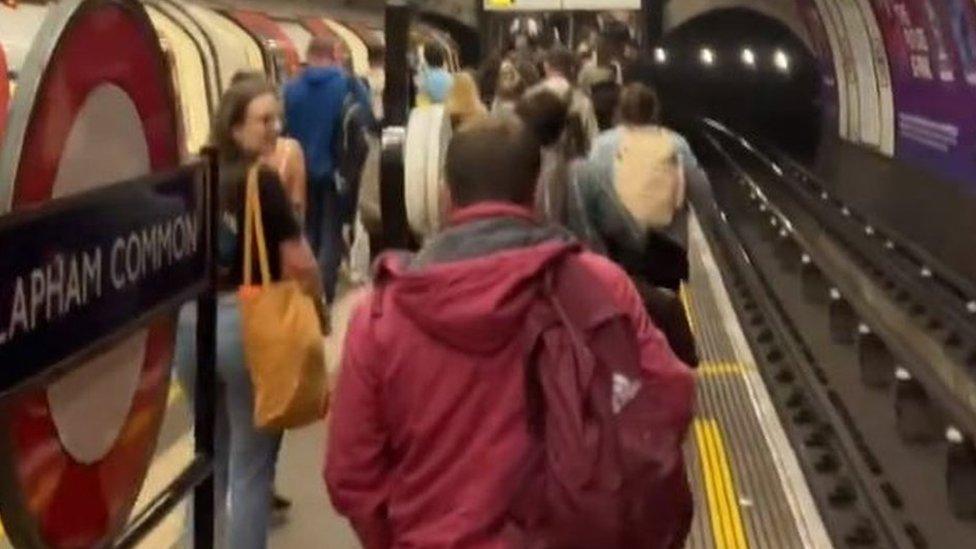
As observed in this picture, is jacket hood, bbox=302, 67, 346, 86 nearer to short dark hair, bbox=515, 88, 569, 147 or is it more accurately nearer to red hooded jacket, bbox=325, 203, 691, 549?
short dark hair, bbox=515, 88, 569, 147

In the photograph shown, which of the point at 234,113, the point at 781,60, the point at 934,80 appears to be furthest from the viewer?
the point at 781,60

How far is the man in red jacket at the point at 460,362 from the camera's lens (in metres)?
3.05

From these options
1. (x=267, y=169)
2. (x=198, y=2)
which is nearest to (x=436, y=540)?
(x=267, y=169)

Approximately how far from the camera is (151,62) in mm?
2199

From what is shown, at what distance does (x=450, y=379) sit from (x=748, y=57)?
25.3 metres

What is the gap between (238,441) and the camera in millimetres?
5145

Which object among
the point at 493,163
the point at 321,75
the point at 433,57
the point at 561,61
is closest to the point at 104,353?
the point at 493,163

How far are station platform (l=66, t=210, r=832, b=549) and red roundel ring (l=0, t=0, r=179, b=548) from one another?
366cm

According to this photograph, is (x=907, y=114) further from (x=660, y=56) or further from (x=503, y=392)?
(x=503, y=392)

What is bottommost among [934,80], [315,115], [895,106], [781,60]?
[781,60]

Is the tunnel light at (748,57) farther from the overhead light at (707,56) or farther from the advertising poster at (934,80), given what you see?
the advertising poster at (934,80)

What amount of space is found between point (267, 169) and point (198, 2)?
8.79 metres

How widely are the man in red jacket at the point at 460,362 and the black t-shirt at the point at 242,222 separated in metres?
1.73

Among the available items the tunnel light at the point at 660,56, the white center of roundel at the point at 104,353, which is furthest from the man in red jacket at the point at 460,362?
the tunnel light at the point at 660,56
